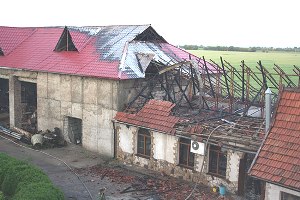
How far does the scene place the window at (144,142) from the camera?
23734 millimetres

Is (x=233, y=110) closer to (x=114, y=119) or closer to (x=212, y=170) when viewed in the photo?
(x=212, y=170)

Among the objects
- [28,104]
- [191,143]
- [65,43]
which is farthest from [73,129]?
[191,143]

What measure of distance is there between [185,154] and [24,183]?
9.28 m

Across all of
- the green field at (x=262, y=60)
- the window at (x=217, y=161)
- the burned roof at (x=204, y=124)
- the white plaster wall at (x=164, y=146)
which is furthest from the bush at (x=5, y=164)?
the green field at (x=262, y=60)

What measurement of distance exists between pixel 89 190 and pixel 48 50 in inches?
643

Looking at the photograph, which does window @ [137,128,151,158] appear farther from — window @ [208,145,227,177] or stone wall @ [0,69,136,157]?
window @ [208,145,227,177]

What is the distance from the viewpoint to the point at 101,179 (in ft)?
72.4

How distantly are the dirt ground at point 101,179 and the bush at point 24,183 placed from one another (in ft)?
8.79

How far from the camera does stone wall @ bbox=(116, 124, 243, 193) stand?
19.7 m

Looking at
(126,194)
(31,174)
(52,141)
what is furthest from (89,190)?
(52,141)

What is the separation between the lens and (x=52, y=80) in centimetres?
2927

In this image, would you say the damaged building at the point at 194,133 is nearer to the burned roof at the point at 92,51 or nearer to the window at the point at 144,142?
the window at the point at 144,142

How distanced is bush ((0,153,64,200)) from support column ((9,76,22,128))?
13658mm

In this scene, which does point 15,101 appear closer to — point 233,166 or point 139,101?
point 139,101
